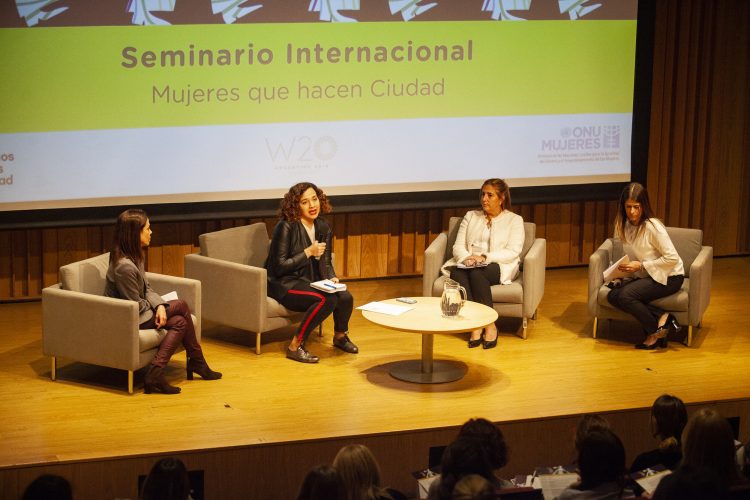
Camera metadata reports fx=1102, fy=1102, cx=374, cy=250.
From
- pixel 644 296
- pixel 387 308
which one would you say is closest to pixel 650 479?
pixel 387 308

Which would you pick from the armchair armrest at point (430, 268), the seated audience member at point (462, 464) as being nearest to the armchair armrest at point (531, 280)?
the armchair armrest at point (430, 268)

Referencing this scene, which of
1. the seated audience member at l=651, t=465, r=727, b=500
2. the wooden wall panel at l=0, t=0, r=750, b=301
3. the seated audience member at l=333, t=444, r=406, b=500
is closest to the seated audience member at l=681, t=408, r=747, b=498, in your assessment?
the seated audience member at l=651, t=465, r=727, b=500

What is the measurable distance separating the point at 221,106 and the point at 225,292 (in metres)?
1.54

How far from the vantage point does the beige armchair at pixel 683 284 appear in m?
6.79

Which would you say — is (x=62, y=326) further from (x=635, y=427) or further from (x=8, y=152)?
(x=635, y=427)

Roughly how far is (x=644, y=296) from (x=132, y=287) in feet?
10.1

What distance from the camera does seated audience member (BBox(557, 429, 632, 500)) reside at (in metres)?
3.80

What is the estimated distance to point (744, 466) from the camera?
172 inches

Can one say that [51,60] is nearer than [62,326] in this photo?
No

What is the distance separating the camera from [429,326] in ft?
19.6

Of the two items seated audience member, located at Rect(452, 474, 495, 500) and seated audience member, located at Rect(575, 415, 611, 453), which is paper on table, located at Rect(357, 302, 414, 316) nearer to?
seated audience member, located at Rect(575, 415, 611, 453)

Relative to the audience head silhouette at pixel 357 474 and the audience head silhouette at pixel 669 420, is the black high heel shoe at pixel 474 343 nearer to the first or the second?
the audience head silhouette at pixel 669 420

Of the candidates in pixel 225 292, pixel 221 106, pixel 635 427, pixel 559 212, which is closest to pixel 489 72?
pixel 559 212

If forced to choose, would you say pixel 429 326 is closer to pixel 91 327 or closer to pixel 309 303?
pixel 309 303
